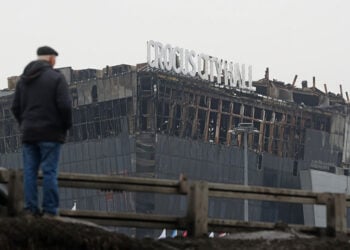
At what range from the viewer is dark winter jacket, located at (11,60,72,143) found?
1126cm

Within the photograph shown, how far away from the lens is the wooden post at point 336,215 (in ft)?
43.4

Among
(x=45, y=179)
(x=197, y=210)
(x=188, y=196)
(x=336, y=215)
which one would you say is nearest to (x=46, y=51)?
(x=45, y=179)

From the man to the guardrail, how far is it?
0.72 ft

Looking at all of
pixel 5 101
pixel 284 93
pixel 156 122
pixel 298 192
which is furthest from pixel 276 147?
pixel 298 192

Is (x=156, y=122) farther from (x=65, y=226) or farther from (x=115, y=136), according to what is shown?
(x=65, y=226)

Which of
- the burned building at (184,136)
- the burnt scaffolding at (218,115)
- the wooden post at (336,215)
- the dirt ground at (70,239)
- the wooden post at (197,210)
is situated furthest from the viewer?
the burnt scaffolding at (218,115)

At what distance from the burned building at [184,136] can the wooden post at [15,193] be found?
8402cm

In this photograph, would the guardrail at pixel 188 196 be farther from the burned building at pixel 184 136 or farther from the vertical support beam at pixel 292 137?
the vertical support beam at pixel 292 137

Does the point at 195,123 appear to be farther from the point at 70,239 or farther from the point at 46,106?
the point at 70,239

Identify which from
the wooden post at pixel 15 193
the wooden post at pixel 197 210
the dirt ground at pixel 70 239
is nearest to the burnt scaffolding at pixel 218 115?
the wooden post at pixel 197 210

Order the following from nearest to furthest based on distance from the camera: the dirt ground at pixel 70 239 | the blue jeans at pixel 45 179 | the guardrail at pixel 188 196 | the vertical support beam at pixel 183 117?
the dirt ground at pixel 70 239 < the blue jeans at pixel 45 179 < the guardrail at pixel 188 196 < the vertical support beam at pixel 183 117

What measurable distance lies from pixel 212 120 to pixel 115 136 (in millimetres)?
10427

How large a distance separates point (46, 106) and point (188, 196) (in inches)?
75.6

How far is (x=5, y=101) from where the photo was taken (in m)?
112
